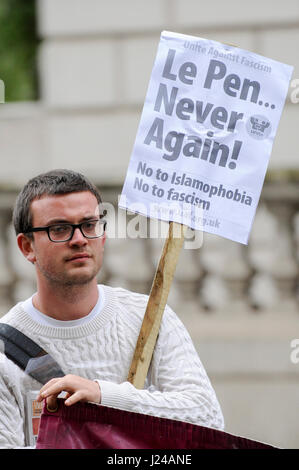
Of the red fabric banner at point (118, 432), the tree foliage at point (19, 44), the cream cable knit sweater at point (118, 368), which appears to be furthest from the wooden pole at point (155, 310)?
the tree foliage at point (19, 44)

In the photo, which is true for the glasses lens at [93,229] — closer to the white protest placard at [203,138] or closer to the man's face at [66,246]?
the man's face at [66,246]

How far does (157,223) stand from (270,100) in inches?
130

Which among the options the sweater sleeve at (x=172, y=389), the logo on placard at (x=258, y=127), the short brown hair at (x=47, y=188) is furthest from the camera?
the logo on placard at (x=258, y=127)

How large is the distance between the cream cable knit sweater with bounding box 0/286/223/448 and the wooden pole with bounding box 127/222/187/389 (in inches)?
2.1

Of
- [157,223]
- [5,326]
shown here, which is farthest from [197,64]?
[157,223]

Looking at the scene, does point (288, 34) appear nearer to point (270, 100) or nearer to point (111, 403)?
point (270, 100)

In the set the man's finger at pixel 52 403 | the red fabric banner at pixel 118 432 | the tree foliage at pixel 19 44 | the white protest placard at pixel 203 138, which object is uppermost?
the tree foliage at pixel 19 44

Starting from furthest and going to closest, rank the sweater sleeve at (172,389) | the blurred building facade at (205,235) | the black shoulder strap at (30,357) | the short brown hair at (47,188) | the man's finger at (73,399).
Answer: the blurred building facade at (205,235) → the short brown hair at (47,188) → the black shoulder strap at (30,357) → the sweater sleeve at (172,389) → the man's finger at (73,399)

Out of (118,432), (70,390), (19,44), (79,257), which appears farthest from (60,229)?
(19,44)

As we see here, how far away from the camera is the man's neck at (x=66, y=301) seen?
4012 millimetres

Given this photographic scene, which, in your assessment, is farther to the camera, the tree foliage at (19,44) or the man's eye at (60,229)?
the tree foliage at (19,44)

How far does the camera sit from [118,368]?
4.03 m

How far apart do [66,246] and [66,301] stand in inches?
8.2

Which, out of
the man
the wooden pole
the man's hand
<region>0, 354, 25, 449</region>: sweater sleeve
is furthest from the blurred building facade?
the man's hand
